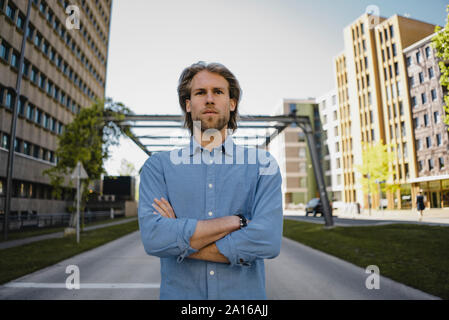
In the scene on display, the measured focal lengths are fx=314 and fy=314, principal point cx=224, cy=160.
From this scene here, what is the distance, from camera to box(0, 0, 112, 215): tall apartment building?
22344mm

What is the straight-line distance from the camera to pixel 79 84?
37.7m

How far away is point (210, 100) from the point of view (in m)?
1.99

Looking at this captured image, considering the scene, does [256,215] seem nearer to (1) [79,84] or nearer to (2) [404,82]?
(1) [79,84]

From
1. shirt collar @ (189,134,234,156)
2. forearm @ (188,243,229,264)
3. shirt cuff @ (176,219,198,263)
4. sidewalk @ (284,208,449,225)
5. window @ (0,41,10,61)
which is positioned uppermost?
window @ (0,41,10,61)

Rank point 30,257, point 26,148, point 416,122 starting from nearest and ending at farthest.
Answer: point 30,257, point 26,148, point 416,122

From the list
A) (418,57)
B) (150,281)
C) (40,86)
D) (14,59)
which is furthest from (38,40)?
(418,57)

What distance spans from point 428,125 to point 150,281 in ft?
166

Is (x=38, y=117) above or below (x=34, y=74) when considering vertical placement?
below

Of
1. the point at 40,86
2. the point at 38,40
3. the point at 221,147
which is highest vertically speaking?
the point at 38,40

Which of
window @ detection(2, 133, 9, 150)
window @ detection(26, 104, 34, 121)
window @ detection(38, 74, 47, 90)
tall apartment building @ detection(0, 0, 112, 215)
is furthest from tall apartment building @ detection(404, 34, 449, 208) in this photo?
window @ detection(2, 133, 9, 150)

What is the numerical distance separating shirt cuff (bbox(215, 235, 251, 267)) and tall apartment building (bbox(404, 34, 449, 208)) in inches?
1907

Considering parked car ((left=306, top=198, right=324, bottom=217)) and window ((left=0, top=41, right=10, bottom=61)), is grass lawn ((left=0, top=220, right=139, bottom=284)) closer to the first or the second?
window ((left=0, top=41, right=10, bottom=61))

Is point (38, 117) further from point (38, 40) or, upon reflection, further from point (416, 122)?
point (416, 122)

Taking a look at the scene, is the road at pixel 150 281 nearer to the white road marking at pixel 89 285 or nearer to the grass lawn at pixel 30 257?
the white road marking at pixel 89 285
